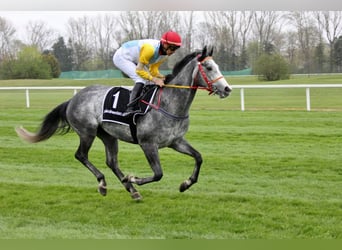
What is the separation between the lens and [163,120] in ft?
13.0

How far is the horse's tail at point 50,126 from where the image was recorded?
4.79 m

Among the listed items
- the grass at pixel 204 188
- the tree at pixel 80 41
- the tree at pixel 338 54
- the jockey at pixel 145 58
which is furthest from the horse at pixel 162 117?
the tree at pixel 338 54

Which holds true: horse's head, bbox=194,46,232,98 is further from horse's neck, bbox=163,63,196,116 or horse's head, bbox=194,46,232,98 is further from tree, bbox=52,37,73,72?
tree, bbox=52,37,73,72

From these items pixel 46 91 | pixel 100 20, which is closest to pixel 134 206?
pixel 100 20

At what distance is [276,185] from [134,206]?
158 cm

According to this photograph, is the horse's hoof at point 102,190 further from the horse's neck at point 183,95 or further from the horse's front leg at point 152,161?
the horse's neck at point 183,95

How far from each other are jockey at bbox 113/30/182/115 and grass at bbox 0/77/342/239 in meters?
0.99

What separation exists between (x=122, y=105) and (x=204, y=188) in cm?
132

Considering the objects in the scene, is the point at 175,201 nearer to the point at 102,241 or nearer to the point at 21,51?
the point at 102,241

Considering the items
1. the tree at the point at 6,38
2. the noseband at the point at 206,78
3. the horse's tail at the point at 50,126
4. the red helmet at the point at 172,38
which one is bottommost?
the horse's tail at the point at 50,126

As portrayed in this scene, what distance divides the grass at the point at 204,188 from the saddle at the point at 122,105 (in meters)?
0.74

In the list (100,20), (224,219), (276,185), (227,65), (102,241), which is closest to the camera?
(102,241)

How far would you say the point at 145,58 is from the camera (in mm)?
3867

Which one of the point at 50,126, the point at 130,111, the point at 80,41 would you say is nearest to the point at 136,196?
the point at 130,111
